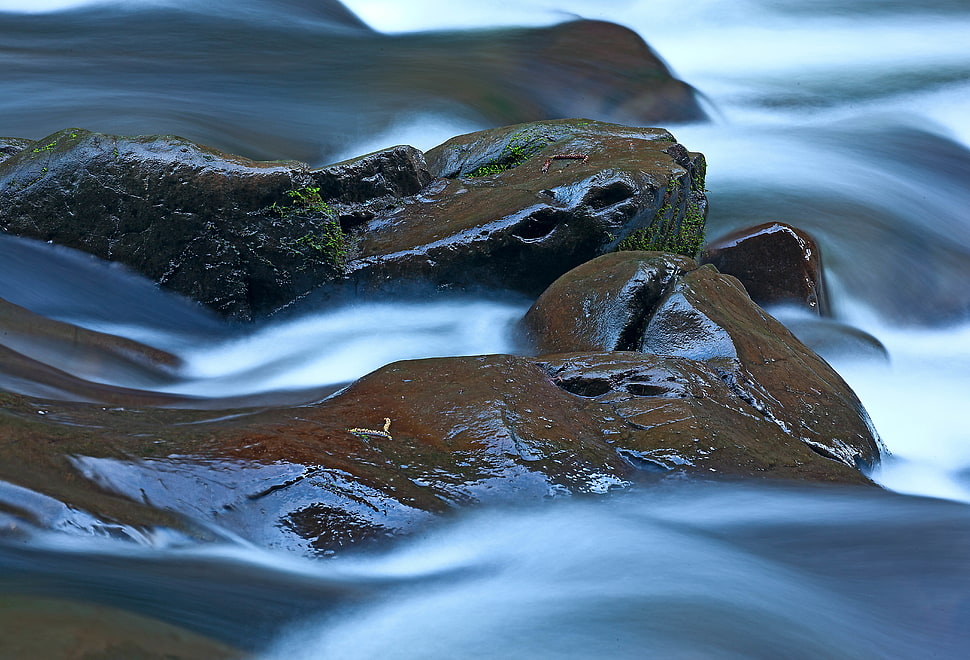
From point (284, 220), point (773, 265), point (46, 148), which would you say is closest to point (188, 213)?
point (284, 220)

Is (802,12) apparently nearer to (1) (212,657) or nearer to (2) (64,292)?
(2) (64,292)

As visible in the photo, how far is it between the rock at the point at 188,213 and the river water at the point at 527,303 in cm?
17

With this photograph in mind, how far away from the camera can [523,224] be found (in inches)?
235

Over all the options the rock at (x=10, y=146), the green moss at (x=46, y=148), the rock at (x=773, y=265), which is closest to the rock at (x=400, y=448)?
the green moss at (x=46, y=148)

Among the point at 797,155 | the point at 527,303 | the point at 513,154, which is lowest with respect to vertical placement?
the point at 527,303

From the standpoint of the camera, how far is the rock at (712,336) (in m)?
4.55

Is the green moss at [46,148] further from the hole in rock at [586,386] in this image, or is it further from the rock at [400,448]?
the hole in rock at [586,386]

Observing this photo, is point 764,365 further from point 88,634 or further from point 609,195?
point 88,634

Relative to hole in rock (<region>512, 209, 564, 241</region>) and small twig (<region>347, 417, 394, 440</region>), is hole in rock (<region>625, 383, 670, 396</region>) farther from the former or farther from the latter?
hole in rock (<region>512, 209, 564, 241</region>)

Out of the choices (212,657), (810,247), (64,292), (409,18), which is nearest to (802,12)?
(409,18)

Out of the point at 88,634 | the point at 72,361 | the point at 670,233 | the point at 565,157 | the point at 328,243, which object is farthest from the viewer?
the point at 565,157

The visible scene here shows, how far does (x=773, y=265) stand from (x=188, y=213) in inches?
163

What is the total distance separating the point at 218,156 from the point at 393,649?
3.90 metres

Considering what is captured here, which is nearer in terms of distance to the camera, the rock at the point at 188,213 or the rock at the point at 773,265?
the rock at the point at 188,213
